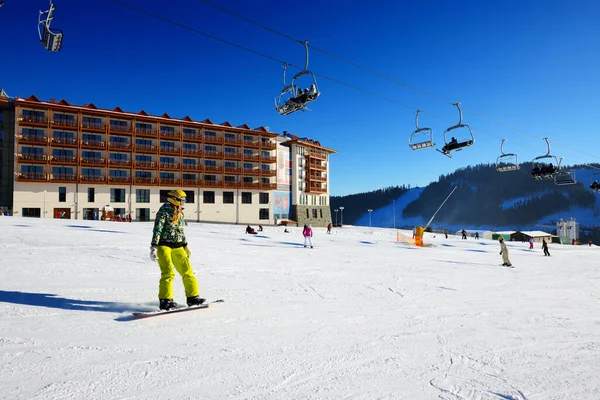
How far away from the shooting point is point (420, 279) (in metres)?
9.60

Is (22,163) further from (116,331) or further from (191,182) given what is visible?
(116,331)

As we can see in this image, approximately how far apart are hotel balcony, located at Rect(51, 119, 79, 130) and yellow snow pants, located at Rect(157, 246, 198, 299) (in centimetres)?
5107

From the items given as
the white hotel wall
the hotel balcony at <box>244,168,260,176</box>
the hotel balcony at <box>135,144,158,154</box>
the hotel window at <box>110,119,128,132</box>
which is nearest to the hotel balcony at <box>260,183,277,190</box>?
the white hotel wall

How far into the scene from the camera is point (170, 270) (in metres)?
5.04

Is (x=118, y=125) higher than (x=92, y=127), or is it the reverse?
(x=118, y=125)

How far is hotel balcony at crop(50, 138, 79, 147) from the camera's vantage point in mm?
44719

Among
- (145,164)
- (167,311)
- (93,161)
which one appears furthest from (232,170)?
(167,311)

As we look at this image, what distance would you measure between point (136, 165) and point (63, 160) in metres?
8.90

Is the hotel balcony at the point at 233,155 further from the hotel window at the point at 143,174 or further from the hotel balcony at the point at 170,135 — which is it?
the hotel window at the point at 143,174

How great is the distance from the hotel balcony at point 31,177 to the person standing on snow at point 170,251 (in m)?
49.1

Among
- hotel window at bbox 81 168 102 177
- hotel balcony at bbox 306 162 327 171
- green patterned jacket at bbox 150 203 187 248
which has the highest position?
hotel balcony at bbox 306 162 327 171

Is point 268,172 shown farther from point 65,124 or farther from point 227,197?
point 65,124

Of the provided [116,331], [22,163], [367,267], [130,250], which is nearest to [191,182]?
[22,163]

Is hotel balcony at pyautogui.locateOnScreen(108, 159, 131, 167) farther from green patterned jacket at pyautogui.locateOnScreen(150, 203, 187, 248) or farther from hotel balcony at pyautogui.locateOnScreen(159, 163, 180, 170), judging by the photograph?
green patterned jacket at pyautogui.locateOnScreen(150, 203, 187, 248)
